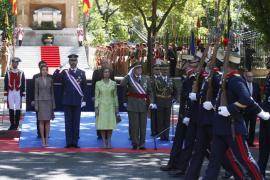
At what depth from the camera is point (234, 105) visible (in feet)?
27.0

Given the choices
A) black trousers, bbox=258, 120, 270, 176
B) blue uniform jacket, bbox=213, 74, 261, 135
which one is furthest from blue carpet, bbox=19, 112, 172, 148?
blue uniform jacket, bbox=213, 74, 261, 135

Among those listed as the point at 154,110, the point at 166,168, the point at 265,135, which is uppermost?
the point at 265,135

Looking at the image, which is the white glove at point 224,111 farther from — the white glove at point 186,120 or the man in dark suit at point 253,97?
the man in dark suit at point 253,97

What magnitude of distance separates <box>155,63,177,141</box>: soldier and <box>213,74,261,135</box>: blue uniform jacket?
5.69 m

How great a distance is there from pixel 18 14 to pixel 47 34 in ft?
9.90

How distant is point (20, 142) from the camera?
14398 mm

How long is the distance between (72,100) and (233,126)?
19.4 feet

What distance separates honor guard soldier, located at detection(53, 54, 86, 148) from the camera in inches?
541

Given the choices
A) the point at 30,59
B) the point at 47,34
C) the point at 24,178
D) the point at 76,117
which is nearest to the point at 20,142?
the point at 76,117

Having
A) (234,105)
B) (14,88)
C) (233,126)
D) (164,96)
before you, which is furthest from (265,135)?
(14,88)

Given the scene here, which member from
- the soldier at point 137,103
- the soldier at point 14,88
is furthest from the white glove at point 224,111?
the soldier at point 14,88

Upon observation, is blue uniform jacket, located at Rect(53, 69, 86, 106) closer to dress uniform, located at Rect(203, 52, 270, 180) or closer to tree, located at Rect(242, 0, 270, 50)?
dress uniform, located at Rect(203, 52, 270, 180)

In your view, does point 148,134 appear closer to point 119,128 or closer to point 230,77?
point 119,128

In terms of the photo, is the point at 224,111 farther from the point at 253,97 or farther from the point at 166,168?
the point at 253,97
